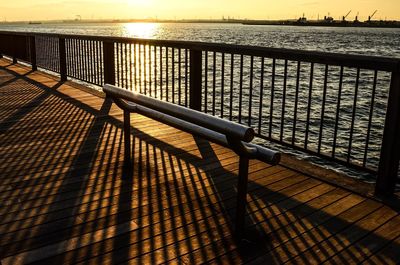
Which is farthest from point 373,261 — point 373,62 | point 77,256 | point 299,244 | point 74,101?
point 74,101

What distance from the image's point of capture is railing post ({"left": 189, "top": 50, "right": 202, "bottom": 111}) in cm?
645

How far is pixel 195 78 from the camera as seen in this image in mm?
6609

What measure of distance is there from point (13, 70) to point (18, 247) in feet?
41.1

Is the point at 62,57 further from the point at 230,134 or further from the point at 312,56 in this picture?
the point at 230,134

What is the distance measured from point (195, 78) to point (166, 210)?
131 inches

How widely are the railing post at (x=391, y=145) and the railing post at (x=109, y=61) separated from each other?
644 centimetres

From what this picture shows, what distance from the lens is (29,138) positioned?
5832 mm

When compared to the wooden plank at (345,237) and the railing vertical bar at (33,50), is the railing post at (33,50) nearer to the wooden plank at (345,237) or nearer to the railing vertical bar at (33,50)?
the railing vertical bar at (33,50)

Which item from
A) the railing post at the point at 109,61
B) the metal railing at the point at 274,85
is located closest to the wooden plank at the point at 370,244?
the metal railing at the point at 274,85

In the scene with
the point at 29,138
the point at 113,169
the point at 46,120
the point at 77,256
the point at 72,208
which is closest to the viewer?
the point at 77,256

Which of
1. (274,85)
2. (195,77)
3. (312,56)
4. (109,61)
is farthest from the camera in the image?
(274,85)

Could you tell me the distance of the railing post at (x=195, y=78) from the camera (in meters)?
6.45

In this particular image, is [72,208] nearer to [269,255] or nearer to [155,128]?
[269,255]

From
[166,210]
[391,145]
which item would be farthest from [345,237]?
[166,210]
